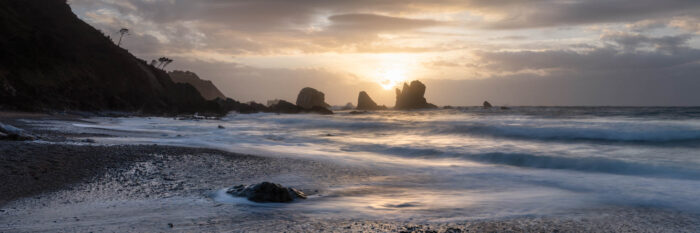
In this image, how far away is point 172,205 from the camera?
4598 mm

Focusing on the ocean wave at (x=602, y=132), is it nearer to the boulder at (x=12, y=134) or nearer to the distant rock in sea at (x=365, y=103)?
the boulder at (x=12, y=134)

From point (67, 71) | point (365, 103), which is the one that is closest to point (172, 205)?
point (67, 71)

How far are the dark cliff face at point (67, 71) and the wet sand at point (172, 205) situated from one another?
759 inches

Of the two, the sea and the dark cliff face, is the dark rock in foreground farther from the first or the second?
the dark cliff face

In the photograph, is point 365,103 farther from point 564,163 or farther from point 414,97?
point 564,163

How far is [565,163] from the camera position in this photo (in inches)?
393

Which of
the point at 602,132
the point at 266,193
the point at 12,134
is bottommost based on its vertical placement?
the point at 266,193

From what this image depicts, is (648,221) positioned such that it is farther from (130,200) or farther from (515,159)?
(515,159)

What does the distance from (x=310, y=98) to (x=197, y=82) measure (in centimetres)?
3142

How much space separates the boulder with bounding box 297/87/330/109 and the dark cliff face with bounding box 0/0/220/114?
34482 millimetres

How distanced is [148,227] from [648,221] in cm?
464

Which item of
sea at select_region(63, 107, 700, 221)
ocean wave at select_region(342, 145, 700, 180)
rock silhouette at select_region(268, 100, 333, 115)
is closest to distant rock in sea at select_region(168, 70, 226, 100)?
rock silhouette at select_region(268, 100, 333, 115)

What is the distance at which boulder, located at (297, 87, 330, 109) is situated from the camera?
77438 mm

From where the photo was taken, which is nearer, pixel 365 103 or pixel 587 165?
pixel 587 165
